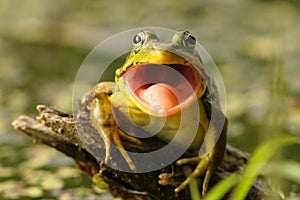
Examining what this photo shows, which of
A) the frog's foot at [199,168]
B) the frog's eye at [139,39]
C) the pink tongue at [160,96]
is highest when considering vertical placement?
the frog's eye at [139,39]

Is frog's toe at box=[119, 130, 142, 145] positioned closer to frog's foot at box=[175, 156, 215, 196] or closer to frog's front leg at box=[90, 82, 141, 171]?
frog's front leg at box=[90, 82, 141, 171]

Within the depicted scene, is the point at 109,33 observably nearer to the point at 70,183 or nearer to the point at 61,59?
the point at 61,59

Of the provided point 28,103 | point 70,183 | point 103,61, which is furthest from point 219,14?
point 70,183

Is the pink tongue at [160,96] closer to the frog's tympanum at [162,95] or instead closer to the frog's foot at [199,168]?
the frog's tympanum at [162,95]

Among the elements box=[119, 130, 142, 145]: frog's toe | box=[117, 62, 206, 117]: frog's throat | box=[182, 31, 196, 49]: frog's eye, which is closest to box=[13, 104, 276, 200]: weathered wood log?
box=[119, 130, 142, 145]: frog's toe

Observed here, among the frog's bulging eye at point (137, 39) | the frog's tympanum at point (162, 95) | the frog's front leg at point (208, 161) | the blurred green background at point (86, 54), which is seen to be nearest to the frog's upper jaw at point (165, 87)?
the frog's tympanum at point (162, 95)
